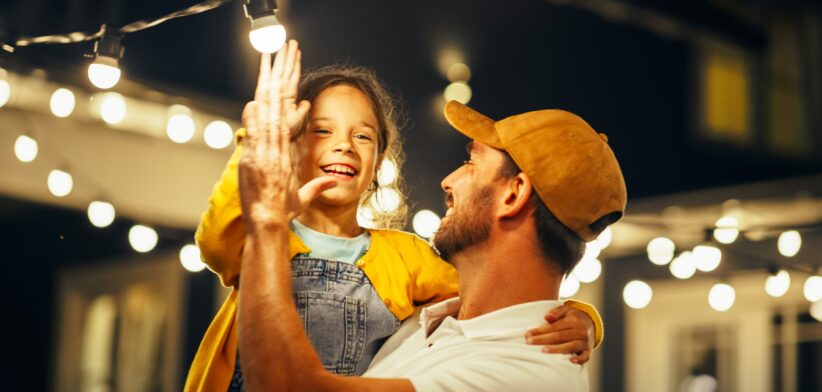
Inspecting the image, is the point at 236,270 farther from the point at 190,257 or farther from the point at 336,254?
the point at 190,257

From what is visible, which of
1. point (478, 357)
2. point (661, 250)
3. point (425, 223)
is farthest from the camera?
point (661, 250)

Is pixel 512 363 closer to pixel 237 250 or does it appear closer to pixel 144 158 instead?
pixel 237 250

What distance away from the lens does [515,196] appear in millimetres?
2205

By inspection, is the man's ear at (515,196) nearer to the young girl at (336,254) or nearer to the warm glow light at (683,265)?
the young girl at (336,254)

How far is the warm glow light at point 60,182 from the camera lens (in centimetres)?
545

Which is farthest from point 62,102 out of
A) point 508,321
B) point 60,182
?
point 508,321

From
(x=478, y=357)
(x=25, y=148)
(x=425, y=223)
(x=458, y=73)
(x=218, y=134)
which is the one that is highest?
(x=458, y=73)

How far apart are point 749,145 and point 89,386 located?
4872mm

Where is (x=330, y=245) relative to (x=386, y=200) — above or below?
below

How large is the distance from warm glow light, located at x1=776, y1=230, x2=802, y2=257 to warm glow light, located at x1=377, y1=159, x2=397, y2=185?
167 inches

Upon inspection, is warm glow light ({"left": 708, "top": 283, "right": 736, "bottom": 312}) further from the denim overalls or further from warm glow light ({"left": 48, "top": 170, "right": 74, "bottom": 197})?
the denim overalls

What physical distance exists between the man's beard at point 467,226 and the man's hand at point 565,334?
20cm

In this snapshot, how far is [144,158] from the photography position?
625 cm

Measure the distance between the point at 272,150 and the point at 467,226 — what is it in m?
0.45
